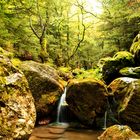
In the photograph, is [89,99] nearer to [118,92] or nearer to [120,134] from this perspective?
[118,92]

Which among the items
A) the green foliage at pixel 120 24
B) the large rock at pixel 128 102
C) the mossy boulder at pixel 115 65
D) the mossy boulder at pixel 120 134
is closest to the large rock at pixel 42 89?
the large rock at pixel 128 102

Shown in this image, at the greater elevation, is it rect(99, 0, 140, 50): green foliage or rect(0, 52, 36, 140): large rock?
rect(99, 0, 140, 50): green foliage

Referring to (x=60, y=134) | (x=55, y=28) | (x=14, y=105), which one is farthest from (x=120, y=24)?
(x=14, y=105)

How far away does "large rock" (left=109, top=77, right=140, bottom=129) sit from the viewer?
9.46 metres

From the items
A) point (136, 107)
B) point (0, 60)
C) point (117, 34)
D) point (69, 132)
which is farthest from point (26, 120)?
point (117, 34)

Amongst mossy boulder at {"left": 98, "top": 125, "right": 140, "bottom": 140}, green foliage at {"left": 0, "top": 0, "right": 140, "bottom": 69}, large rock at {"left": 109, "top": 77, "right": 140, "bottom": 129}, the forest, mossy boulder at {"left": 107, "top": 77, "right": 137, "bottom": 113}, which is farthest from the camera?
green foliage at {"left": 0, "top": 0, "right": 140, "bottom": 69}

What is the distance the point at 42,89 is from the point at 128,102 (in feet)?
11.7

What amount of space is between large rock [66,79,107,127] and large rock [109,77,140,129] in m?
0.61

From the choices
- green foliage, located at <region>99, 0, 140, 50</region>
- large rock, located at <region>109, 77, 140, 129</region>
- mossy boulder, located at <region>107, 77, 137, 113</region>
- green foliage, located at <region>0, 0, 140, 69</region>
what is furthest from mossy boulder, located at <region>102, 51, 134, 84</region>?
green foliage, located at <region>99, 0, 140, 50</region>

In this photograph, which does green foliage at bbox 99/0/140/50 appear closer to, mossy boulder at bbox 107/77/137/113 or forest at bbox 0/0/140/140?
forest at bbox 0/0/140/140

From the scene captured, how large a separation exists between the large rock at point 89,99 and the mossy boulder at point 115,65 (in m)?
2.47

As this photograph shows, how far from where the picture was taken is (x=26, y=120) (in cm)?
422

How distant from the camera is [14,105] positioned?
4176 mm

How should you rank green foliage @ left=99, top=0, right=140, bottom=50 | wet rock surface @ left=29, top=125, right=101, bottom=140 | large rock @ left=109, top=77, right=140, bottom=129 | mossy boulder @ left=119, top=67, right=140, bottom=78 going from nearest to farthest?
1. wet rock surface @ left=29, top=125, right=101, bottom=140
2. large rock @ left=109, top=77, right=140, bottom=129
3. mossy boulder @ left=119, top=67, right=140, bottom=78
4. green foliage @ left=99, top=0, right=140, bottom=50
